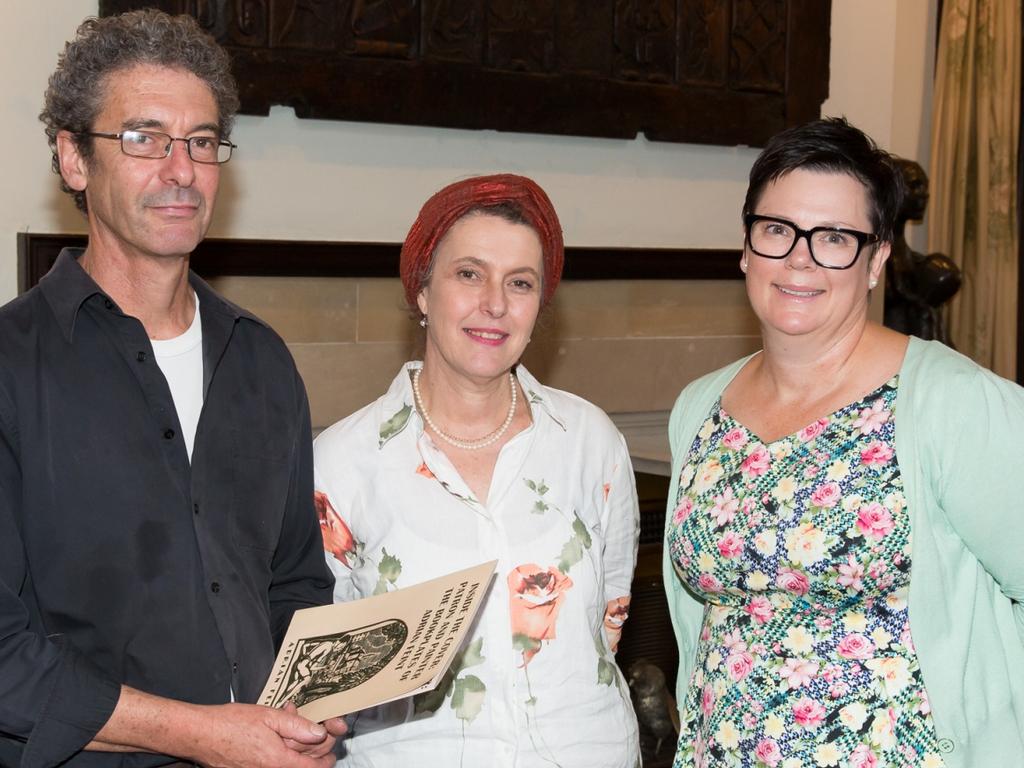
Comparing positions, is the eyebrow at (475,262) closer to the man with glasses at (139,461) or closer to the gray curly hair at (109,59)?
the man with glasses at (139,461)

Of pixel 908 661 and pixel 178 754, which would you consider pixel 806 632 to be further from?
pixel 178 754

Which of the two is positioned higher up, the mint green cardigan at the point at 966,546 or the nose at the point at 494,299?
the nose at the point at 494,299

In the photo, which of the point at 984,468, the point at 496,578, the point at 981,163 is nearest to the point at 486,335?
the point at 496,578

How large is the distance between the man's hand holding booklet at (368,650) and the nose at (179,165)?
59cm

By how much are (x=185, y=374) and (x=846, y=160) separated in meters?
0.99

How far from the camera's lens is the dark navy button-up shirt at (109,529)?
1.54 meters

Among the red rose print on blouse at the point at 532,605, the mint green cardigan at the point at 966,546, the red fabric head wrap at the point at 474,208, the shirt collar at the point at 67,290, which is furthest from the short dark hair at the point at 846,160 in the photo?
the shirt collar at the point at 67,290

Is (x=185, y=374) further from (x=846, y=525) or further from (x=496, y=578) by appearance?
(x=846, y=525)

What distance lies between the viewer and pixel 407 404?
2072 millimetres

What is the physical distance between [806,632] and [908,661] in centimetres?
14

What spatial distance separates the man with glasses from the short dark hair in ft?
2.65

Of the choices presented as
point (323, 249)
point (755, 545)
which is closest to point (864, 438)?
point (755, 545)

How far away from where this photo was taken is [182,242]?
1.71 metres

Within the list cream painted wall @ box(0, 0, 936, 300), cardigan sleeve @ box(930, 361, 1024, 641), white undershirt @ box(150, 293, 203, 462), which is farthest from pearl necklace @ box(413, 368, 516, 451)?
cream painted wall @ box(0, 0, 936, 300)
